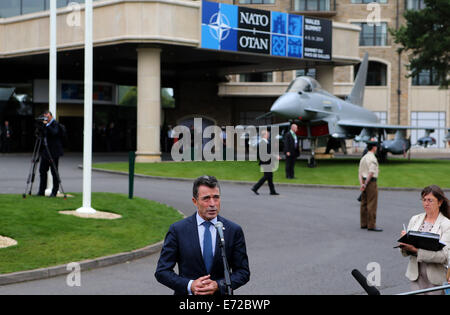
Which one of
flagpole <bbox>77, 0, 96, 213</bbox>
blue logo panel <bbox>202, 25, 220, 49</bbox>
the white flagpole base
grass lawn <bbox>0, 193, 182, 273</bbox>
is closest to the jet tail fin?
blue logo panel <bbox>202, 25, 220, 49</bbox>

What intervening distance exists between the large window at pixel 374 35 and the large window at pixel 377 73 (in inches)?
72.7

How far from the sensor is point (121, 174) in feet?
87.7

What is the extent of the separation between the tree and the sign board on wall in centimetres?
686

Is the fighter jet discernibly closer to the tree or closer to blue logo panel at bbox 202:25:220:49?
blue logo panel at bbox 202:25:220:49

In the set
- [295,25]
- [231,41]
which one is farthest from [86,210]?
[295,25]

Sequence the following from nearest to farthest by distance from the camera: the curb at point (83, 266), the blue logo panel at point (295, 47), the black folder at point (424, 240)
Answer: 1. the black folder at point (424, 240)
2. the curb at point (83, 266)
3. the blue logo panel at point (295, 47)

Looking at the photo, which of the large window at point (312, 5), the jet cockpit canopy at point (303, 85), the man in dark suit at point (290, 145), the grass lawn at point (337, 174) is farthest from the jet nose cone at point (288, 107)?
the large window at point (312, 5)

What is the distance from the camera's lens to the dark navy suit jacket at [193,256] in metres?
4.14

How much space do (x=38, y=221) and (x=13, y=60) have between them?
3009 centimetres

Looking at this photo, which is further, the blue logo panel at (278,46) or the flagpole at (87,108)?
the blue logo panel at (278,46)

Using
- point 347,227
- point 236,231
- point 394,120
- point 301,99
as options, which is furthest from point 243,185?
point 394,120

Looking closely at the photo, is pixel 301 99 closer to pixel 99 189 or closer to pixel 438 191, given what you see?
pixel 99 189

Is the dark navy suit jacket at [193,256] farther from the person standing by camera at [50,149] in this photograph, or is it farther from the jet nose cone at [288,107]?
the jet nose cone at [288,107]

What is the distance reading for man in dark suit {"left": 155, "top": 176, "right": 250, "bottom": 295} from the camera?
413 cm
